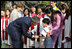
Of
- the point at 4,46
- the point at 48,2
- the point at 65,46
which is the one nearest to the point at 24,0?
the point at 48,2

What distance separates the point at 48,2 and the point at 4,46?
170 centimetres

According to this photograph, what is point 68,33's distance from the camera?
4594 millimetres

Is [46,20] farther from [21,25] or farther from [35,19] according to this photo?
[21,25]

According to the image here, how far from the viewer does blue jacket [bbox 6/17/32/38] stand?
4.12m

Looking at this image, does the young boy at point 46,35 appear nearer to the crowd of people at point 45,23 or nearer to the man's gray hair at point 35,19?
the crowd of people at point 45,23

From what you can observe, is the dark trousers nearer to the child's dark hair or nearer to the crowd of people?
the crowd of people

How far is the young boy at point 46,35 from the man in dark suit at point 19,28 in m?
0.27

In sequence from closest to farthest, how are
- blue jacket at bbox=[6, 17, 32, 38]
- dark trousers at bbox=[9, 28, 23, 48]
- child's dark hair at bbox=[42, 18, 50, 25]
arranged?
1. blue jacket at bbox=[6, 17, 32, 38]
2. dark trousers at bbox=[9, 28, 23, 48]
3. child's dark hair at bbox=[42, 18, 50, 25]

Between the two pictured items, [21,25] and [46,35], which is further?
[46,35]

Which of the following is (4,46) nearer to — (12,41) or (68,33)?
(12,41)

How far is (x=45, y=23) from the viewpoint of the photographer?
453 cm

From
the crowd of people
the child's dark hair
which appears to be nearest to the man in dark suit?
the crowd of people

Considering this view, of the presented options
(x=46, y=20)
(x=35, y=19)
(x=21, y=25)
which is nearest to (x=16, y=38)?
(x=21, y=25)

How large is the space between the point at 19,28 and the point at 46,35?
0.77 m
